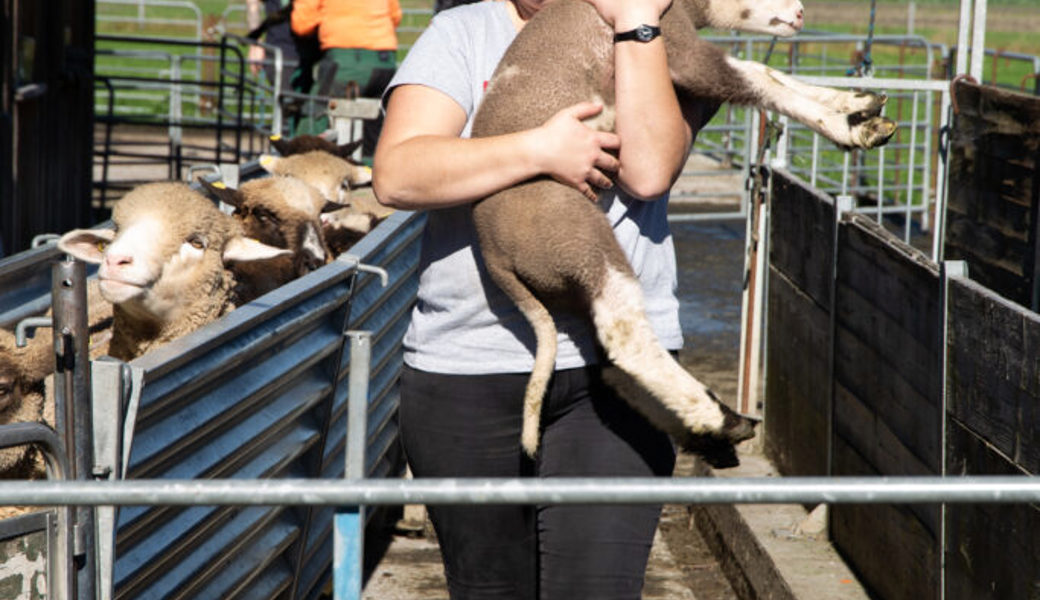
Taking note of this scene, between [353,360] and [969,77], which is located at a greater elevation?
[969,77]

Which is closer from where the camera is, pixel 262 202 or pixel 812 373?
pixel 262 202

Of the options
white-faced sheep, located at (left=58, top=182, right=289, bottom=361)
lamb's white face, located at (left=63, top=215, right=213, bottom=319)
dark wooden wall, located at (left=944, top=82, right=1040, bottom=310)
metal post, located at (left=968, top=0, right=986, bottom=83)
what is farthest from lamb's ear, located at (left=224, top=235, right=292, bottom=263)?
metal post, located at (left=968, top=0, right=986, bottom=83)

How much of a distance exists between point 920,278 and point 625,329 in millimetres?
2188

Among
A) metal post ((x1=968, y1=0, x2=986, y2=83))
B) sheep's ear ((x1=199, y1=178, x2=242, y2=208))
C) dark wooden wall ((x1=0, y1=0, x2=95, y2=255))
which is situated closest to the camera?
sheep's ear ((x1=199, y1=178, x2=242, y2=208))

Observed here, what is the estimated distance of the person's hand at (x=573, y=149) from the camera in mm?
2771

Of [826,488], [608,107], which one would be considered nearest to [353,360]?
[608,107]

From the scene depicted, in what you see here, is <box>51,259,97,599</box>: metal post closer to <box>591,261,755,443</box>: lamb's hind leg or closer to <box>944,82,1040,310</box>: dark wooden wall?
<box>591,261,755,443</box>: lamb's hind leg

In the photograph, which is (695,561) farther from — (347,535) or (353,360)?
(347,535)

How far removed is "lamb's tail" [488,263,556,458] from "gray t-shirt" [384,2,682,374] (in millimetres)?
53

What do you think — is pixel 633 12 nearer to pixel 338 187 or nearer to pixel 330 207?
pixel 330 207

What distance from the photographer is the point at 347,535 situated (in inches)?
84.6

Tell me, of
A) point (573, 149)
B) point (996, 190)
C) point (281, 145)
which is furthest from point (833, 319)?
point (573, 149)

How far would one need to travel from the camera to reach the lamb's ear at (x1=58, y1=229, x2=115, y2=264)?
156 inches

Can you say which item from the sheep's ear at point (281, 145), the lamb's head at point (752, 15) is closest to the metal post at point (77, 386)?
the lamb's head at point (752, 15)
